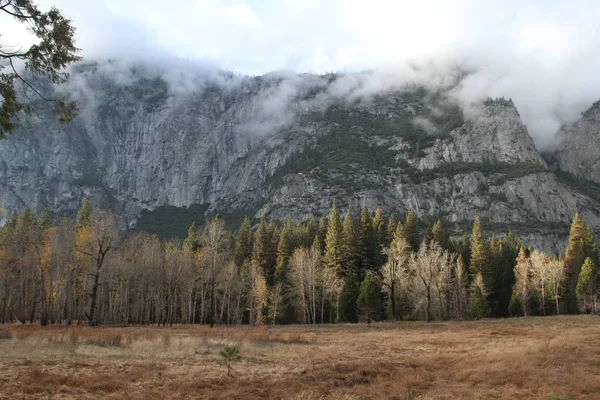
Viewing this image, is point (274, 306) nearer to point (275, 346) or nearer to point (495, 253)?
point (275, 346)

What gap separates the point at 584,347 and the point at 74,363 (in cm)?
2542

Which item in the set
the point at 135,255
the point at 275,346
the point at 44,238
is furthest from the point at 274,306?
the point at 275,346

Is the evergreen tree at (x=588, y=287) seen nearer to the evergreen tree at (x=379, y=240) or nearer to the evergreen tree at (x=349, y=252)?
the evergreen tree at (x=379, y=240)

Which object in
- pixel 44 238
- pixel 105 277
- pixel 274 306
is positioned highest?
pixel 44 238

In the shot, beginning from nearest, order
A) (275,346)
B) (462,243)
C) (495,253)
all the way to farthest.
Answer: (275,346) → (495,253) → (462,243)

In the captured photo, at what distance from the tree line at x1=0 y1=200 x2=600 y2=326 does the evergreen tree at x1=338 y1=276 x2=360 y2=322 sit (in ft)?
0.52

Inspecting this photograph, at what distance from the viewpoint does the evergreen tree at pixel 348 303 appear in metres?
62.8

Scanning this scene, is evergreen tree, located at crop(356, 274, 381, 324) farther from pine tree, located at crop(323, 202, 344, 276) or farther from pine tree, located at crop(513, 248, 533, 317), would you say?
pine tree, located at crop(513, 248, 533, 317)

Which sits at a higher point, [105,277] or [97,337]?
[105,277]

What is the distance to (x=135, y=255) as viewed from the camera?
216ft

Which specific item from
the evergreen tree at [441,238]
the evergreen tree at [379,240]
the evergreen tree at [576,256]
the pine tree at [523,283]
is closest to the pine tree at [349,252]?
the evergreen tree at [379,240]

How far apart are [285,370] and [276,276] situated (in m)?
58.1

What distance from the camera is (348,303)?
6300 cm

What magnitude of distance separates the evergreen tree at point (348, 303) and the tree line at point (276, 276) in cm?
16
